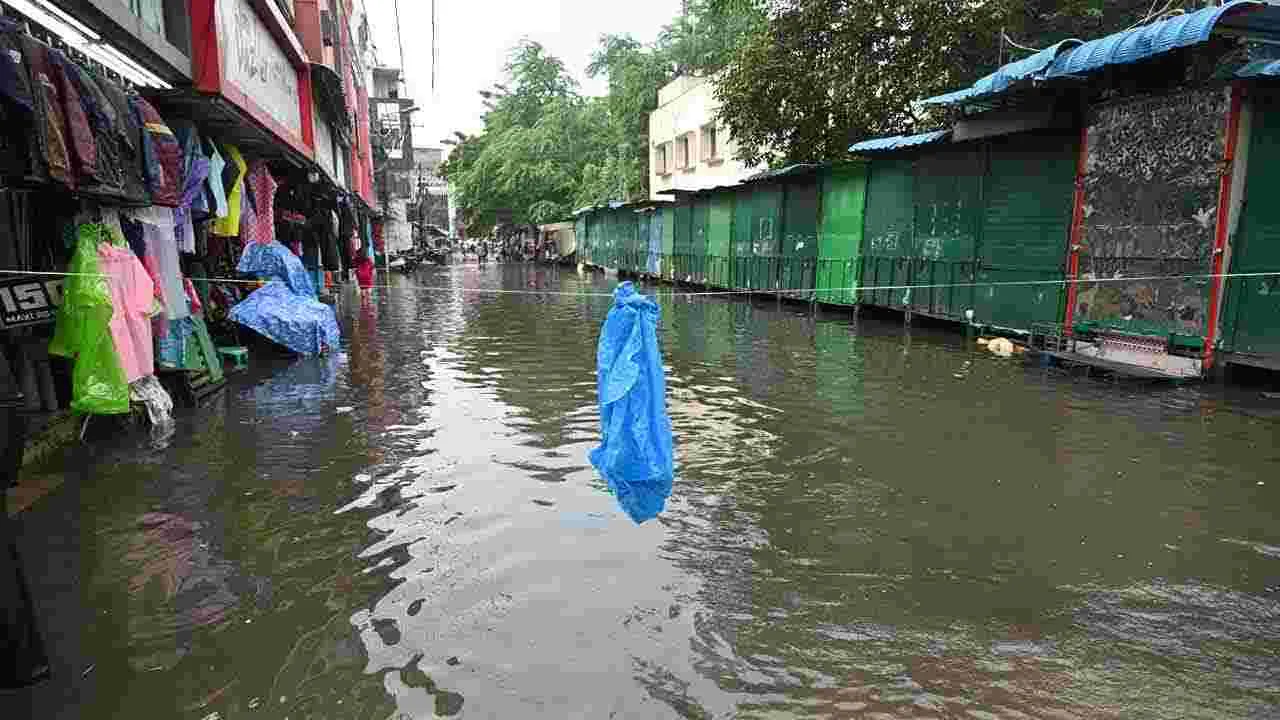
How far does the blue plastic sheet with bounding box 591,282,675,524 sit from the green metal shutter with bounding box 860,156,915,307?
1264 centimetres

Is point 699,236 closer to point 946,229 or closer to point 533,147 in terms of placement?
point 946,229

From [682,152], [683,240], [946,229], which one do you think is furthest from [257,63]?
[682,152]

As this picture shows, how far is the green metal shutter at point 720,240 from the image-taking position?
2578cm

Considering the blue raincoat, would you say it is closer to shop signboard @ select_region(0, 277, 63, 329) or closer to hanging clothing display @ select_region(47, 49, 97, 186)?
shop signboard @ select_region(0, 277, 63, 329)

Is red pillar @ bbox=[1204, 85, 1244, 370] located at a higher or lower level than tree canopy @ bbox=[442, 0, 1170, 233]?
lower

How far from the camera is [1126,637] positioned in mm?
3793

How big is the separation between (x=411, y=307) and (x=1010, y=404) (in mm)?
14700

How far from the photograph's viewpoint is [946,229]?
15023 mm

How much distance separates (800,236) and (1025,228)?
8.58m

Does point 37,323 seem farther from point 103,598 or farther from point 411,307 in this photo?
point 411,307

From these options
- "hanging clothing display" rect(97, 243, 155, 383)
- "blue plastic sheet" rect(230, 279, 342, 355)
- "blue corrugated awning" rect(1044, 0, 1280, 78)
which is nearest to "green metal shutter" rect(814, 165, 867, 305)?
"blue corrugated awning" rect(1044, 0, 1280, 78)

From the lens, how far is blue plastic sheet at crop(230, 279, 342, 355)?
37.7 feet

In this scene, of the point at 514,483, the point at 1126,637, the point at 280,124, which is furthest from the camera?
the point at 280,124

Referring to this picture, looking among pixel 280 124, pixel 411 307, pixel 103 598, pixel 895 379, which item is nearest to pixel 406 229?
pixel 411 307
